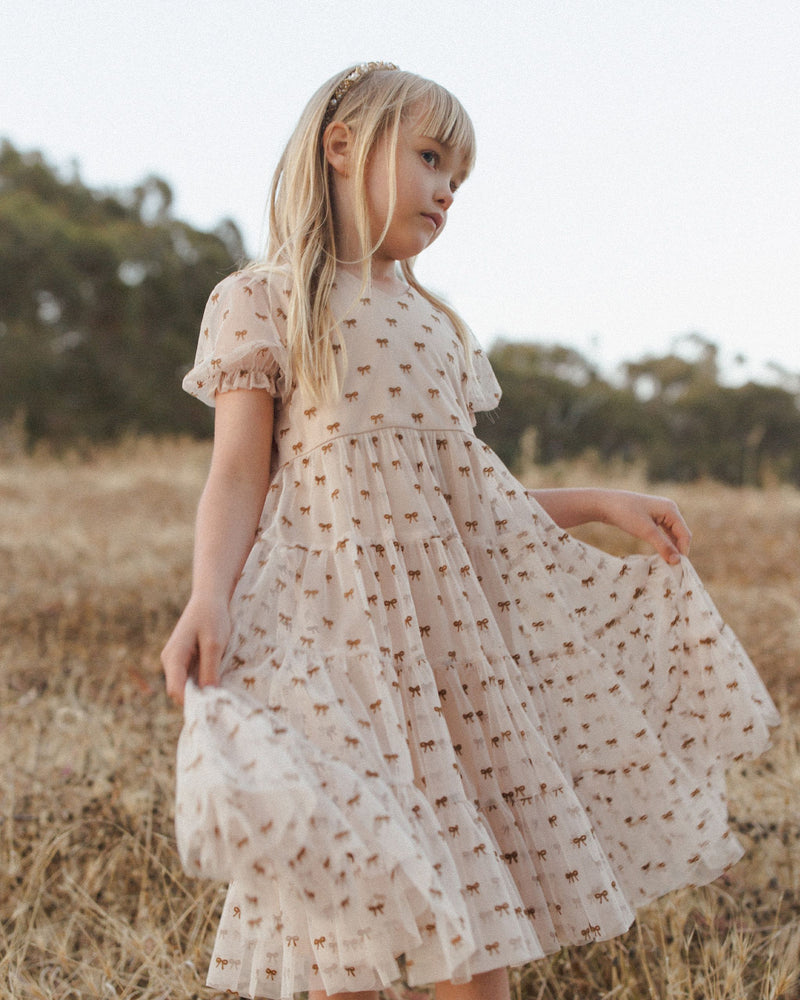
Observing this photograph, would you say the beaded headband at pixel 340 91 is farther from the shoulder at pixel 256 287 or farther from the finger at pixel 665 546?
the finger at pixel 665 546

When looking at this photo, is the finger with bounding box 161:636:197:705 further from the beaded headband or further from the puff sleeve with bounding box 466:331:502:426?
the beaded headband

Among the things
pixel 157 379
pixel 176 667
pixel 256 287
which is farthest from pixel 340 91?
pixel 157 379

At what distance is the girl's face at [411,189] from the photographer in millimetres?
1477

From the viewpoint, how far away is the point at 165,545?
5.00 m

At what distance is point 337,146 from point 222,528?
673mm

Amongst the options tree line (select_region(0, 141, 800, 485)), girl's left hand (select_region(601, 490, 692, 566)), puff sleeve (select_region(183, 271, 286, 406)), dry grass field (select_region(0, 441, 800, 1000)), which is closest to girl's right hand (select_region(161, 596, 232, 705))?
puff sleeve (select_region(183, 271, 286, 406))

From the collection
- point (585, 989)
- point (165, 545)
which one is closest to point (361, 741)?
point (585, 989)

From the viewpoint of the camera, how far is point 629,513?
1.62 metres

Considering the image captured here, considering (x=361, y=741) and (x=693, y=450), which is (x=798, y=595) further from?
(x=693, y=450)

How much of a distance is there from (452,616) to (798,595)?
3.44m

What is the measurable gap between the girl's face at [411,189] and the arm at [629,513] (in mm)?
504

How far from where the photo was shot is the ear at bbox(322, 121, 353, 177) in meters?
1.53

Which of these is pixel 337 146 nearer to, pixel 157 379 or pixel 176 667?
pixel 176 667

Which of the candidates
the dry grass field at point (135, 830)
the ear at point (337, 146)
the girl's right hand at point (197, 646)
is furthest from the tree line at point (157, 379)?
the girl's right hand at point (197, 646)
